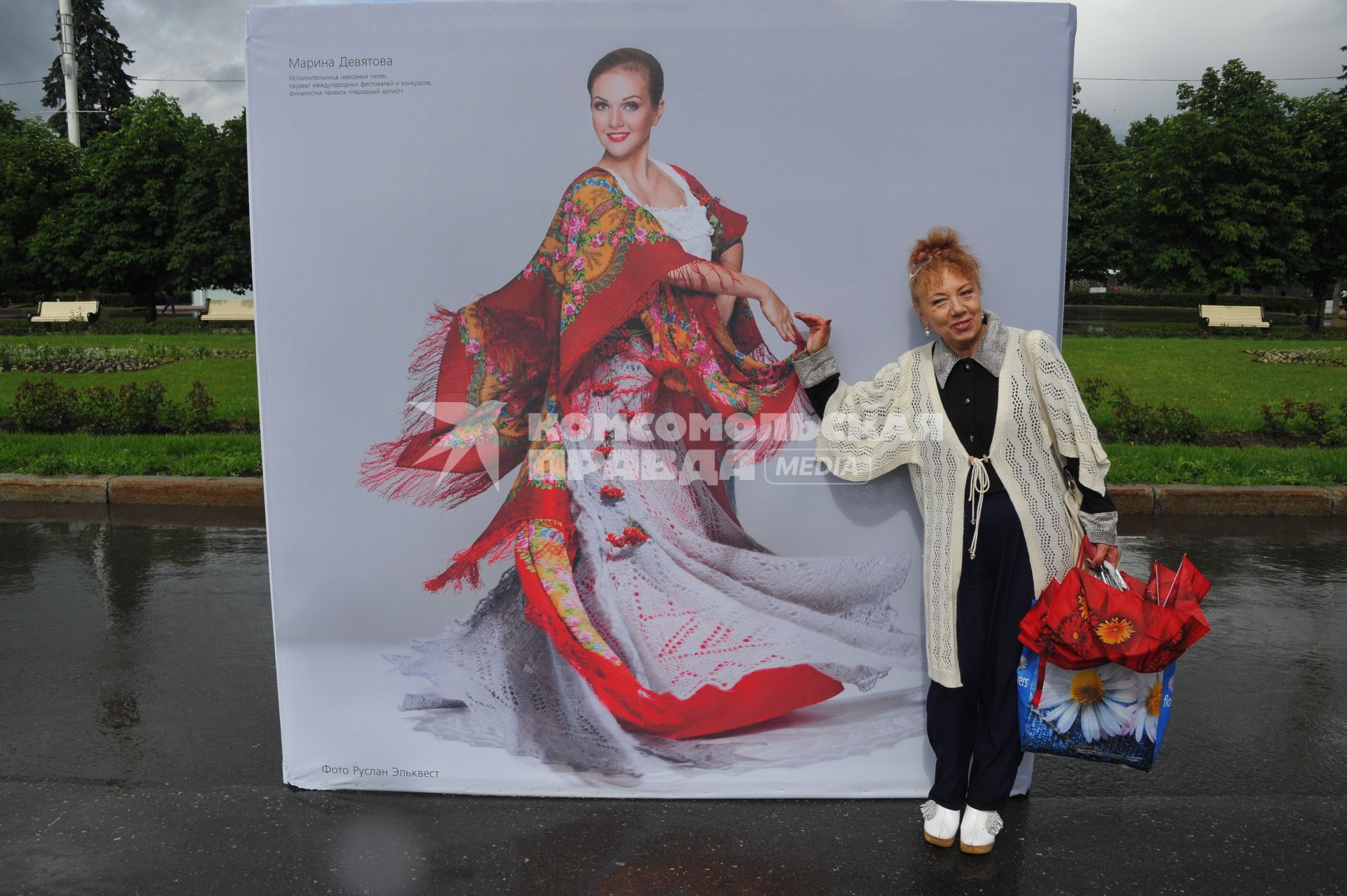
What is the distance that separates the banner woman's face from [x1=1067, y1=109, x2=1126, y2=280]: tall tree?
32.9m

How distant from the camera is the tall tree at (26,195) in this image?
1104 inches

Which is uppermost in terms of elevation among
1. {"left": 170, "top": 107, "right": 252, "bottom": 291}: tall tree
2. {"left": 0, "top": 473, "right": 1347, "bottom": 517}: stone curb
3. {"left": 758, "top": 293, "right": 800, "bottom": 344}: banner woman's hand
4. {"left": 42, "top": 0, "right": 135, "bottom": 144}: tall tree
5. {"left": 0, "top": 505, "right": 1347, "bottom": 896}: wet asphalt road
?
{"left": 42, "top": 0, "right": 135, "bottom": 144}: tall tree

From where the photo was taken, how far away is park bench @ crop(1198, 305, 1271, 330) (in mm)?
22694

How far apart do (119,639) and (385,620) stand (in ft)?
8.45

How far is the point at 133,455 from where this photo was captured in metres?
8.99

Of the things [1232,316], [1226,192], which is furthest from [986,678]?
[1226,192]

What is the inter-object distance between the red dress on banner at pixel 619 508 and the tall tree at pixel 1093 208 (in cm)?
3281

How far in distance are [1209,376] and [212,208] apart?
81.3 feet

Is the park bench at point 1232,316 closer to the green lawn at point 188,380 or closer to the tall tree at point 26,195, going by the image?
the green lawn at point 188,380

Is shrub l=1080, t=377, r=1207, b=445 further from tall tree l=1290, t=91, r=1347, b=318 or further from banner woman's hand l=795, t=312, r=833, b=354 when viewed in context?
tall tree l=1290, t=91, r=1347, b=318

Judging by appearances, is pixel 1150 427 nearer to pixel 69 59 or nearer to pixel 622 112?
pixel 622 112

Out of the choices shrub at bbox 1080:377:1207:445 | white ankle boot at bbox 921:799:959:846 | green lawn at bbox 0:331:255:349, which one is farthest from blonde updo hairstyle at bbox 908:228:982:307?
green lawn at bbox 0:331:255:349

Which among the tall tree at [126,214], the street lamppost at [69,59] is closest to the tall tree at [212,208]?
the tall tree at [126,214]

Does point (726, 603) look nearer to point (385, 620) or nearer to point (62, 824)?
point (385, 620)
